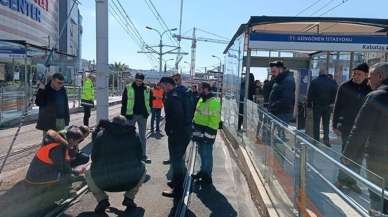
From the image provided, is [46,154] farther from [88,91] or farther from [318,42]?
[88,91]

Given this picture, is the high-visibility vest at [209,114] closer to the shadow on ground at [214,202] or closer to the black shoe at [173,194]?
the shadow on ground at [214,202]

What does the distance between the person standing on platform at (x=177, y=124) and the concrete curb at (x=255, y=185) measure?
1.12 m

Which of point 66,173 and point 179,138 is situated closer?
point 66,173

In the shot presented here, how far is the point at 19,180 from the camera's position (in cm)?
792

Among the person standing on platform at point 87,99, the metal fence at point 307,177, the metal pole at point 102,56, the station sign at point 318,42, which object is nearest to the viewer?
the metal fence at point 307,177

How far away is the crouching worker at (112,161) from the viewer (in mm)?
6328

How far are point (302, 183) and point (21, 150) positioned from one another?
8.17m

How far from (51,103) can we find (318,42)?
6.16m

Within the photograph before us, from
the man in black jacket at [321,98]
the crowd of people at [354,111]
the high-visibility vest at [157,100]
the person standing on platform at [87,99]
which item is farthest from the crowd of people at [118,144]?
the person standing on platform at [87,99]

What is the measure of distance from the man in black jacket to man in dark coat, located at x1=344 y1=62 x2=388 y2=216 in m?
5.29

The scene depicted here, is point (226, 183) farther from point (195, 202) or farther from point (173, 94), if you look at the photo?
point (173, 94)

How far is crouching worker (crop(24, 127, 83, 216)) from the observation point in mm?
6258

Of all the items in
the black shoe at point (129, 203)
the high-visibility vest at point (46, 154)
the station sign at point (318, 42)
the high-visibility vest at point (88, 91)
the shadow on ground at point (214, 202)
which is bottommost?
the shadow on ground at point (214, 202)

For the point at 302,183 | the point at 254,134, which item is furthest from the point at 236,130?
the point at 302,183
